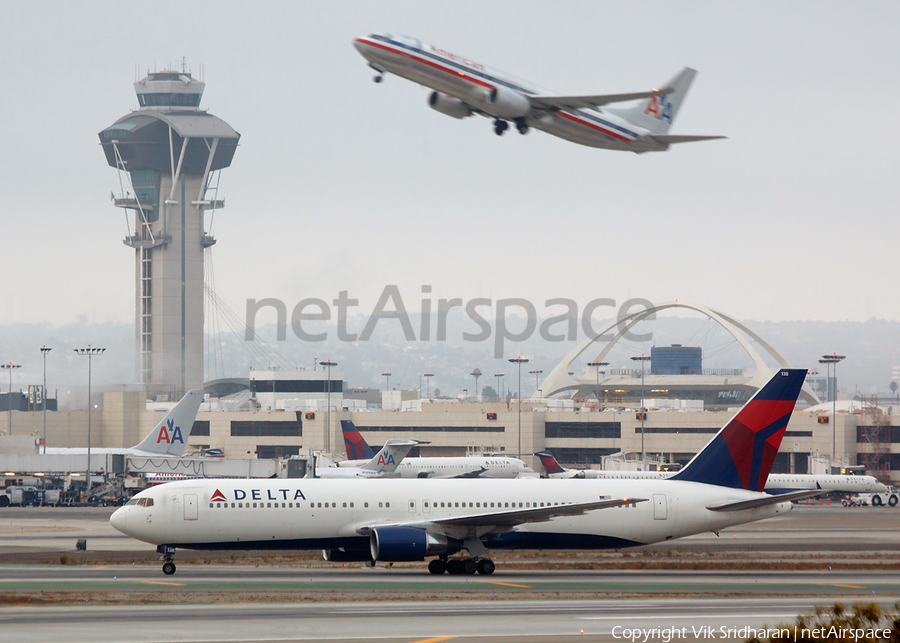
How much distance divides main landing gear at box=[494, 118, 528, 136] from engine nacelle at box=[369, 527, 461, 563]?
58.4ft

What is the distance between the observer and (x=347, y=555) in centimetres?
4369

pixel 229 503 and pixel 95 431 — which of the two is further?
pixel 95 431

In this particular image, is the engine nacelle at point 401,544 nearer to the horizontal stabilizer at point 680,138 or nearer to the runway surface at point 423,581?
the runway surface at point 423,581

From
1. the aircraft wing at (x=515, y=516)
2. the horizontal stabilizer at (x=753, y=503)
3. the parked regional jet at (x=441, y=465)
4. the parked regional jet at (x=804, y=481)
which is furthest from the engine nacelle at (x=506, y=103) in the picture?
the parked regional jet at (x=441, y=465)

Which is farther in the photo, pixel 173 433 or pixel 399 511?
Result: pixel 173 433

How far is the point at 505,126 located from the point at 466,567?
19547mm

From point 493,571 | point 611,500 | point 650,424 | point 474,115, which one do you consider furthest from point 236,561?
point 650,424

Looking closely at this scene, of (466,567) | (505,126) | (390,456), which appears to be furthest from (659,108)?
(390,456)

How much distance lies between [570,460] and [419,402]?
26645mm

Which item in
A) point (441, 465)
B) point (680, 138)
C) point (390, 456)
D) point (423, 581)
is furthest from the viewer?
point (441, 465)

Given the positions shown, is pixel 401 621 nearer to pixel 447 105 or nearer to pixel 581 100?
pixel 447 105

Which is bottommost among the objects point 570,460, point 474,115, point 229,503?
point 570,460

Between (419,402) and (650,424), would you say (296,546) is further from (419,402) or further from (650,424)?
(419,402)

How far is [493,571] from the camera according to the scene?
143 feet
